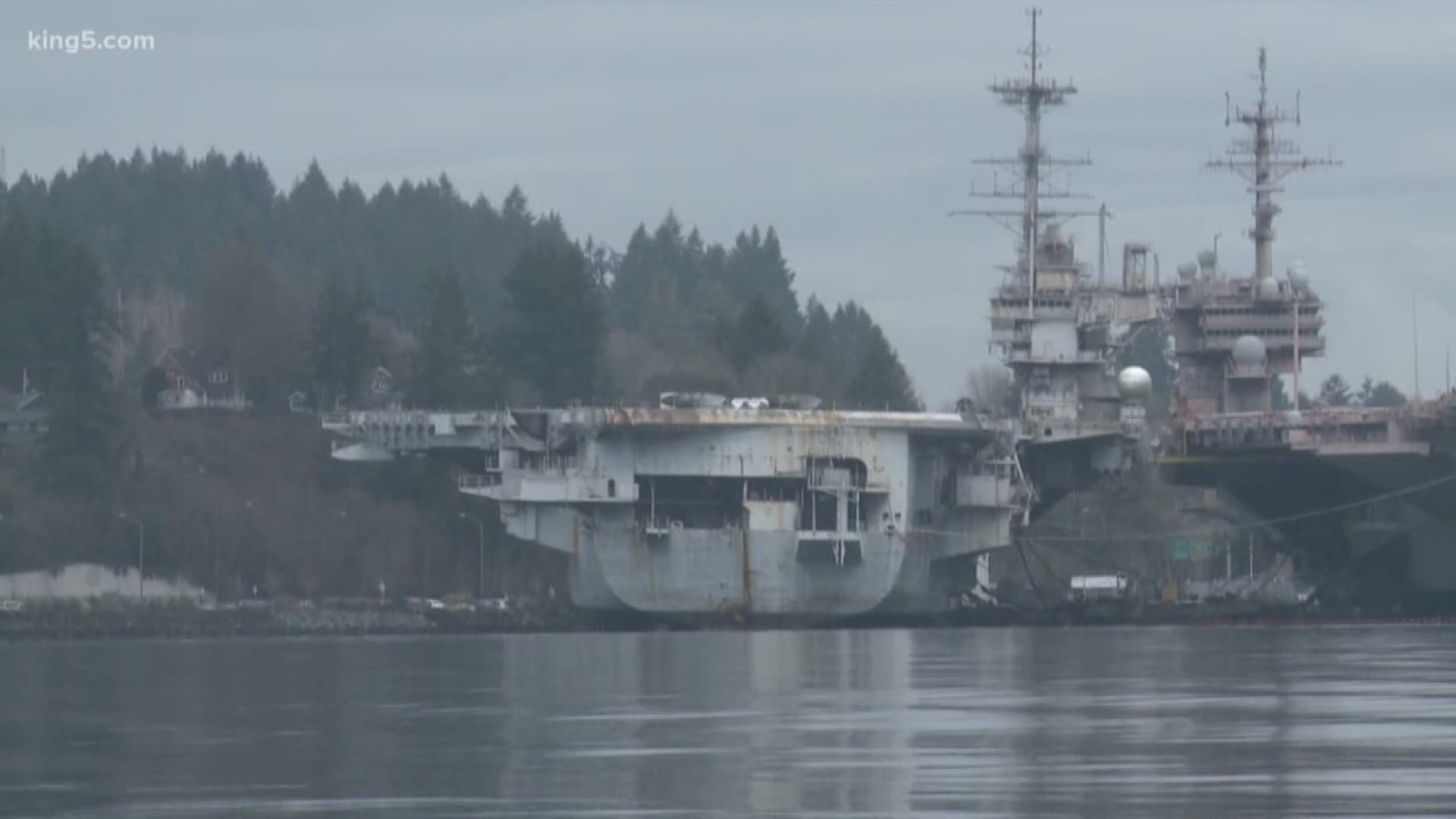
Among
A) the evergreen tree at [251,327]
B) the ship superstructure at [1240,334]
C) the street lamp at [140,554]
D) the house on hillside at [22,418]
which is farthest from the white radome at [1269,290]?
the house on hillside at [22,418]

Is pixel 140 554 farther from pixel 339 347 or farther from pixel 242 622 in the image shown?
pixel 339 347

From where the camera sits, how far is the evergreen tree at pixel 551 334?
104 metres

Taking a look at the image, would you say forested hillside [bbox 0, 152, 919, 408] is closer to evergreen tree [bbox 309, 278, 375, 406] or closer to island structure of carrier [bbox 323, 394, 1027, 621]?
evergreen tree [bbox 309, 278, 375, 406]

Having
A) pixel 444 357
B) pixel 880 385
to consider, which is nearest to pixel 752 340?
pixel 880 385

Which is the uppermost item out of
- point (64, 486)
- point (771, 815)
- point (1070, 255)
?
point (1070, 255)

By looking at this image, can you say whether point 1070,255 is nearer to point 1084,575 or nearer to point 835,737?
point 1084,575

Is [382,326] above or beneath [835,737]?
above

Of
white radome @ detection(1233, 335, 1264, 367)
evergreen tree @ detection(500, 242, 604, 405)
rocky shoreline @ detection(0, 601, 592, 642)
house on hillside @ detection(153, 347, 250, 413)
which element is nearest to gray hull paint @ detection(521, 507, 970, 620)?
rocky shoreline @ detection(0, 601, 592, 642)

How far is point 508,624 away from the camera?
264 ft

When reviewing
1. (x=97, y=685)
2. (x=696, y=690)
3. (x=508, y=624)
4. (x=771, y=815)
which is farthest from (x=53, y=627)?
(x=771, y=815)

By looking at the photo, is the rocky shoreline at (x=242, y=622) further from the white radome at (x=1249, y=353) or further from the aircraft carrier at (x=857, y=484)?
the white radome at (x=1249, y=353)

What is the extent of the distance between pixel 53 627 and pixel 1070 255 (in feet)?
109

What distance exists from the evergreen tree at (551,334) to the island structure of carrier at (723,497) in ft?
73.7

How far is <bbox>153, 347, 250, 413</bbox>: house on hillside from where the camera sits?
114 m
